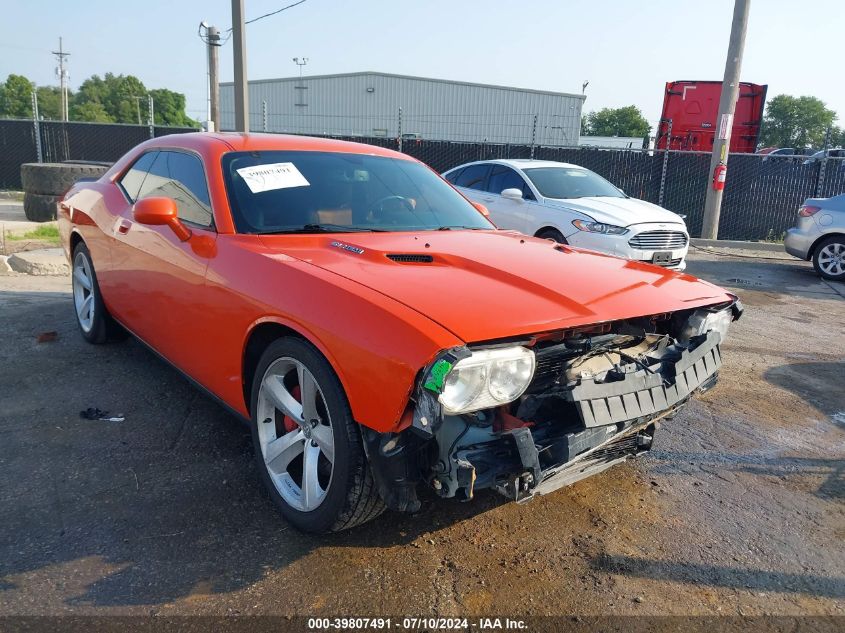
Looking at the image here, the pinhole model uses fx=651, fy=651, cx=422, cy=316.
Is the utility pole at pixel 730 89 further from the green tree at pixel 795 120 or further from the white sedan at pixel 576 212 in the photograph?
the green tree at pixel 795 120

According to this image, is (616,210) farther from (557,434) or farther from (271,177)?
(557,434)

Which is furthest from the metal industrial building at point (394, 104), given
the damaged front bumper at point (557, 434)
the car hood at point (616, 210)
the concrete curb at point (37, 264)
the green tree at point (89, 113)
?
the green tree at point (89, 113)

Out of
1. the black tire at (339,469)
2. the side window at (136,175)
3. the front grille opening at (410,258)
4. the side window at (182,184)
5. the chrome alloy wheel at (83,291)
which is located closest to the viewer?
the black tire at (339,469)

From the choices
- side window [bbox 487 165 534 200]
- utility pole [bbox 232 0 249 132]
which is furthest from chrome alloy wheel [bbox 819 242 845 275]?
utility pole [bbox 232 0 249 132]

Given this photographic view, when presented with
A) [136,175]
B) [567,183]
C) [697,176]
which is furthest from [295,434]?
[697,176]

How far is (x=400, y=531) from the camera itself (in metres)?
2.77

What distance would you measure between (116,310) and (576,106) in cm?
4032

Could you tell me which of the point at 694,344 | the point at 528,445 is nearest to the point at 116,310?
the point at 528,445

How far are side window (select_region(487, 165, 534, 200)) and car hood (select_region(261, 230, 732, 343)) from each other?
5598 millimetres

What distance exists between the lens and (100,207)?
466 centimetres

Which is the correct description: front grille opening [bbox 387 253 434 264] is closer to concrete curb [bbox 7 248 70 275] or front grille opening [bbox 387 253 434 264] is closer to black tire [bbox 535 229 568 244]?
black tire [bbox 535 229 568 244]

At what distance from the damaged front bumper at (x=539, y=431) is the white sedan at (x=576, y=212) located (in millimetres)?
4839

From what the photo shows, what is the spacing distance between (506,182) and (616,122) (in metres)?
101

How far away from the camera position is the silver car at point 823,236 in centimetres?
961
